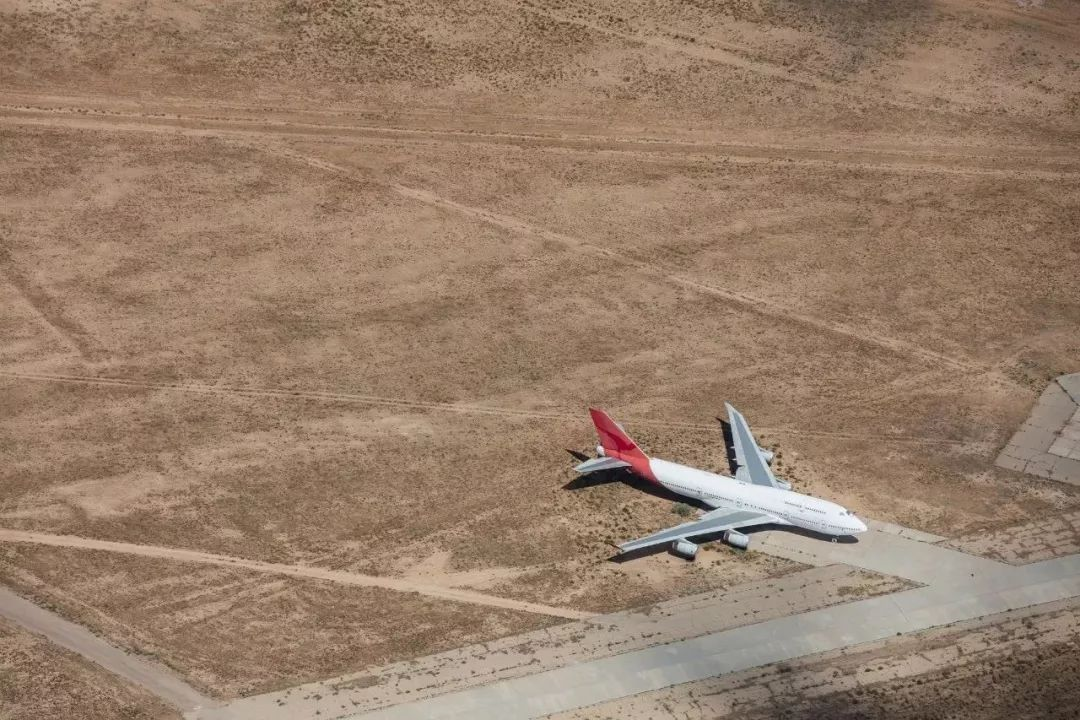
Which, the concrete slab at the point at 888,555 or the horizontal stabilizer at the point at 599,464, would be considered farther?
the horizontal stabilizer at the point at 599,464

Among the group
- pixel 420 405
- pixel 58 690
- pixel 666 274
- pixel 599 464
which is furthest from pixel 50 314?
pixel 666 274

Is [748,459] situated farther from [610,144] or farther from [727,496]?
[610,144]

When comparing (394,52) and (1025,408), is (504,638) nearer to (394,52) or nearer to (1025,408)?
(1025,408)

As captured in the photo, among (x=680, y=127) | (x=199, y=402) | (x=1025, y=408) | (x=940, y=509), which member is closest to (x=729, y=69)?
(x=680, y=127)

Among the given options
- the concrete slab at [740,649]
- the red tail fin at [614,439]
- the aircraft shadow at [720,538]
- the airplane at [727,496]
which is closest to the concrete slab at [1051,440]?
the concrete slab at [740,649]

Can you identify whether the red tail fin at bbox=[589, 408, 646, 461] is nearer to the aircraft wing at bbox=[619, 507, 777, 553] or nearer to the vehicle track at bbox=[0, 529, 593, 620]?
the aircraft wing at bbox=[619, 507, 777, 553]

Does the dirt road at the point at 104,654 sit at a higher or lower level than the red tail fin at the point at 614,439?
lower

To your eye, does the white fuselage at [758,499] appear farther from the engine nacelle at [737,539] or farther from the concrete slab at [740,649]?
the concrete slab at [740,649]
